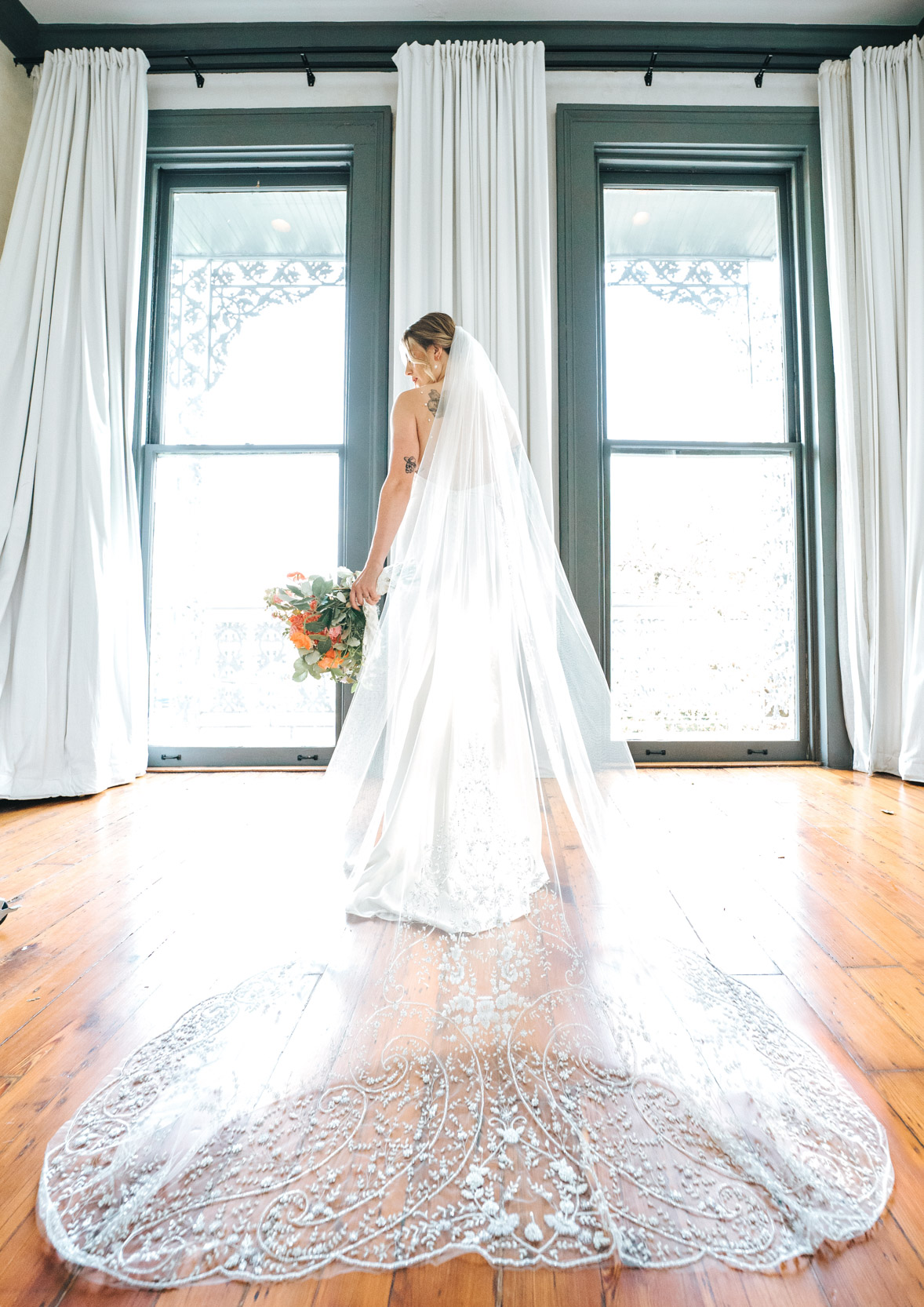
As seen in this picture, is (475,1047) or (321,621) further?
(321,621)

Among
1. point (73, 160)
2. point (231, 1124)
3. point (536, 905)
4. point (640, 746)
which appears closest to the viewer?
point (231, 1124)

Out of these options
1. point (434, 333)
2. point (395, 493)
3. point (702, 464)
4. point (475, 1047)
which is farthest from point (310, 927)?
point (702, 464)

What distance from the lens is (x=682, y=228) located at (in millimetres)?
3846

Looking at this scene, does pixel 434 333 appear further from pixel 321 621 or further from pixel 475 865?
pixel 475 865

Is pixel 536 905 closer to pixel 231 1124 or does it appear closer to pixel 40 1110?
pixel 231 1124

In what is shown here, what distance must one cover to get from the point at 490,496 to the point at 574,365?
2246 mm

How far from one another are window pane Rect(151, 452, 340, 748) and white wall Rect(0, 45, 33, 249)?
4.77ft

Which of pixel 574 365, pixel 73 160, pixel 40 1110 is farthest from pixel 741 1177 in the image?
pixel 73 160

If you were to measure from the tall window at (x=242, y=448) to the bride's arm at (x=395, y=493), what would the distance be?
176 cm

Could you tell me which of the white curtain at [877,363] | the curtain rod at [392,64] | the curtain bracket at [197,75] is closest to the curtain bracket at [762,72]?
the curtain rod at [392,64]

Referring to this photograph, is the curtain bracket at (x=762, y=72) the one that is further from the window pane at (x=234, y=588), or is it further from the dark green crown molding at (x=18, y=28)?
the dark green crown molding at (x=18, y=28)

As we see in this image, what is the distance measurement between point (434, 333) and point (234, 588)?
226 centimetres

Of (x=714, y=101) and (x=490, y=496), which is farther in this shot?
(x=714, y=101)

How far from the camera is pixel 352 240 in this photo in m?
3.63
